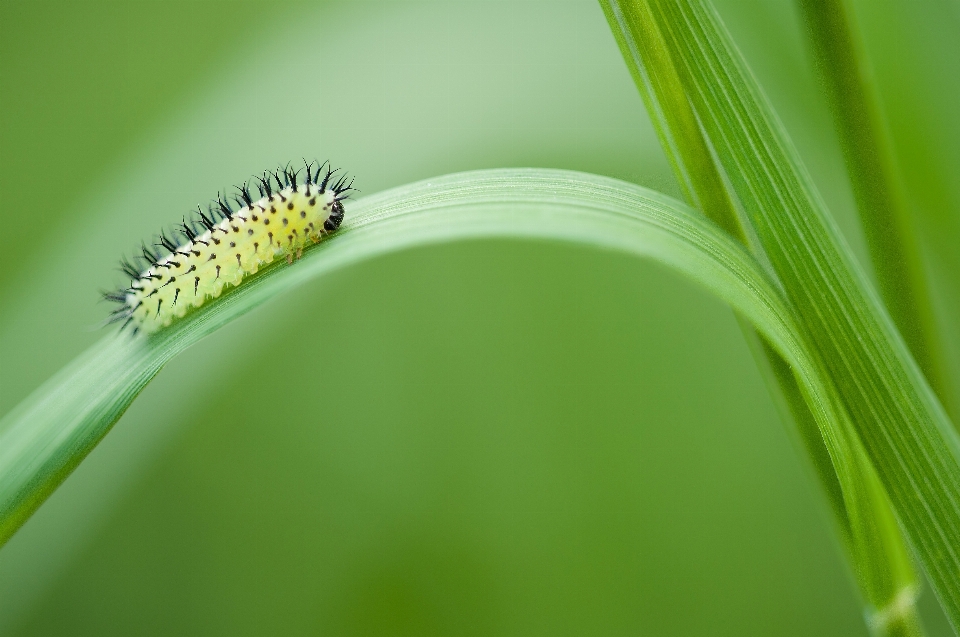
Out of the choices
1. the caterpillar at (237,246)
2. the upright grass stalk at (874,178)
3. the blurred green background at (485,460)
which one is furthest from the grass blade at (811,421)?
the blurred green background at (485,460)

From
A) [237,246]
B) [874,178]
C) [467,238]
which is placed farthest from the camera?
[237,246]

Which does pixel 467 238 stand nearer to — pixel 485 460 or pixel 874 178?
pixel 874 178

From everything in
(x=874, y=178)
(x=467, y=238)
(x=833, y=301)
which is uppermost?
(x=874, y=178)

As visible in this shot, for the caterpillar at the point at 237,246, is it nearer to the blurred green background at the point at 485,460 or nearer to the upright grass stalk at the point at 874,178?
the upright grass stalk at the point at 874,178

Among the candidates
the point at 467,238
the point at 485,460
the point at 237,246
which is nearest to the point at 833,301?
the point at 467,238

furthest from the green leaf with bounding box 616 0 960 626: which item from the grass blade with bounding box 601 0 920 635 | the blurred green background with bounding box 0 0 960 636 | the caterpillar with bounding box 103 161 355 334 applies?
the blurred green background with bounding box 0 0 960 636

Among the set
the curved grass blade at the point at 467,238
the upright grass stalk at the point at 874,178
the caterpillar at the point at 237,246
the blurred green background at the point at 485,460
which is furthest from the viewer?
the blurred green background at the point at 485,460

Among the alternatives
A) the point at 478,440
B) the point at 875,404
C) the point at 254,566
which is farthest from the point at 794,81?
the point at 254,566
